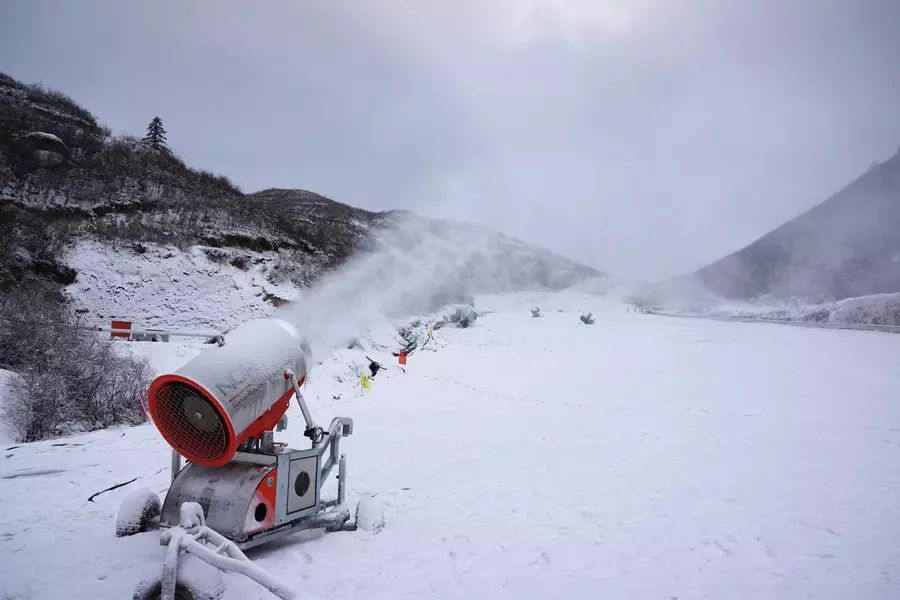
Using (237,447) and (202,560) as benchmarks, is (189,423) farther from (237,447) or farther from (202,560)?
(202,560)

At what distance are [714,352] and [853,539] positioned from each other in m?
15.3

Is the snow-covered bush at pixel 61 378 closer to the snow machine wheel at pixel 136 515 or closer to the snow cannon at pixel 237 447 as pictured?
the snow machine wheel at pixel 136 515

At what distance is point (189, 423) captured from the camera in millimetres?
3631

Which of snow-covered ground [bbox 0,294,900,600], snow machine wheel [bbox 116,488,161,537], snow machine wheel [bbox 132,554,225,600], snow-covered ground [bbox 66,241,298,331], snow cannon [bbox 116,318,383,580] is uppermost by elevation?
snow-covered ground [bbox 66,241,298,331]

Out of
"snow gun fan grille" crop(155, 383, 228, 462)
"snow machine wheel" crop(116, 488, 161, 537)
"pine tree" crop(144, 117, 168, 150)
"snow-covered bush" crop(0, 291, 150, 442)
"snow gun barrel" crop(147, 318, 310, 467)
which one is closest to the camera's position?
"snow gun barrel" crop(147, 318, 310, 467)

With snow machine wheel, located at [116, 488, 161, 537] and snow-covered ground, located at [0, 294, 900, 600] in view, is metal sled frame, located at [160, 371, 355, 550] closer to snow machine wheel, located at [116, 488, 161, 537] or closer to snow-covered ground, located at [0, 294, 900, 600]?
snow-covered ground, located at [0, 294, 900, 600]

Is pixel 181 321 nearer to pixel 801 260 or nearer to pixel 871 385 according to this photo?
pixel 871 385

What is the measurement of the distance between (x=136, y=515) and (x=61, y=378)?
6.97 meters

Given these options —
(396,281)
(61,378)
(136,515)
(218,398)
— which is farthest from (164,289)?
(218,398)

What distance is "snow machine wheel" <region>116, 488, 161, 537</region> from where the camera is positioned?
4074 millimetres

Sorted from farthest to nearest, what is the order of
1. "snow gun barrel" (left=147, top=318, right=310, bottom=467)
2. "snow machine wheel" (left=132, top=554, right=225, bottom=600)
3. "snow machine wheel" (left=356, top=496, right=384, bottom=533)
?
"snow machine wheel" (left=356, top=496, right=384, bottom=533) → "snow gun barrel" (left=147, top=318, right=310, bottom=467) → "snow machine wheel" (left=132, top=554, right=225, bottom=600)

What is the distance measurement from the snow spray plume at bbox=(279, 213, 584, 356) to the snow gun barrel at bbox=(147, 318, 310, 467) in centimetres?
312

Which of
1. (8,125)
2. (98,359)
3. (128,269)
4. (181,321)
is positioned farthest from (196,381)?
(8,125)

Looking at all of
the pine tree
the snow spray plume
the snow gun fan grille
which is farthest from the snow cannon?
the pine tree
